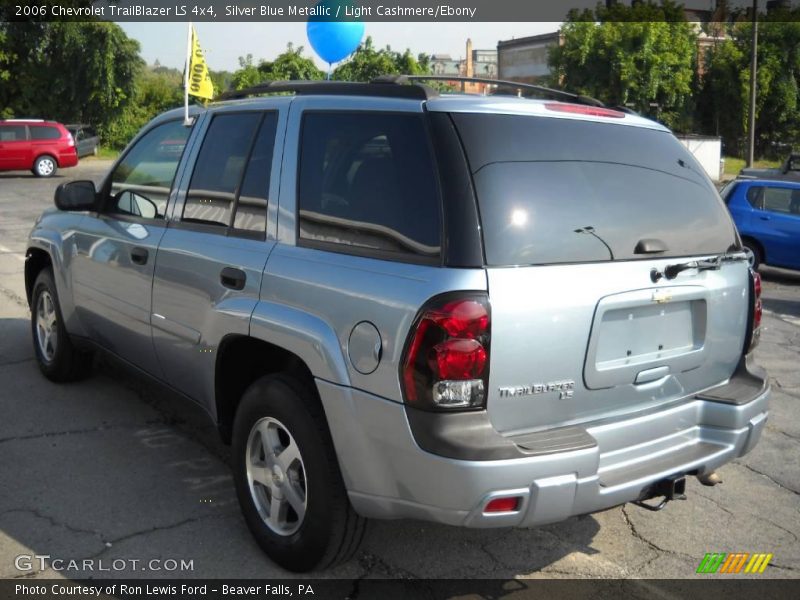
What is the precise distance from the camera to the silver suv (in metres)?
2.79

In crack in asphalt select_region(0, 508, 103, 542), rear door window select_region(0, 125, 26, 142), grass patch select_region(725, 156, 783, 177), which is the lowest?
crack in asphalt select_region(0, 508, 103, 542)

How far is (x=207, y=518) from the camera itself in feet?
12.8

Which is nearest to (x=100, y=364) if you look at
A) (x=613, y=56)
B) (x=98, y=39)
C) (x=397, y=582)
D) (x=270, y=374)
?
(x=270, y=374)

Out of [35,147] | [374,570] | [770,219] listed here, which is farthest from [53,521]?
[35,147]

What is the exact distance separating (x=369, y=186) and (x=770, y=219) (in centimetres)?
1122

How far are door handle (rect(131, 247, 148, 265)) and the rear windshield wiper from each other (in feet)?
8.42

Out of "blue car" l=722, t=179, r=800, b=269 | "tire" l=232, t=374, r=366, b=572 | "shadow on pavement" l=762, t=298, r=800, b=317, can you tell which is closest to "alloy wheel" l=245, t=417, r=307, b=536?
"tire" l=232, t=374, r=366, b=572

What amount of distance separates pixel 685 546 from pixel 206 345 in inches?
91.6

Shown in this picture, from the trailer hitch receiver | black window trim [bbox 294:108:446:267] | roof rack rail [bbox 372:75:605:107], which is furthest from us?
roof rack rail [bbox 372:75:605:107]

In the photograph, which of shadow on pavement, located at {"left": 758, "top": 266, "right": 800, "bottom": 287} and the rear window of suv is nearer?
the rear window of suv

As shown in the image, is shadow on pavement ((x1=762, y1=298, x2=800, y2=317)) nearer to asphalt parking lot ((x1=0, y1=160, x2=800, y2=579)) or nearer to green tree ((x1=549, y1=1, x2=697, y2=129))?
asphalt parking lot ((x1=0, y1=160, x2=800, y2=579))

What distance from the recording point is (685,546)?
3.81m

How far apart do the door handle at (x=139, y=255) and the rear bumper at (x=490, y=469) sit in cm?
175

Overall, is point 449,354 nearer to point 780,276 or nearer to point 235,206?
point 235,206
